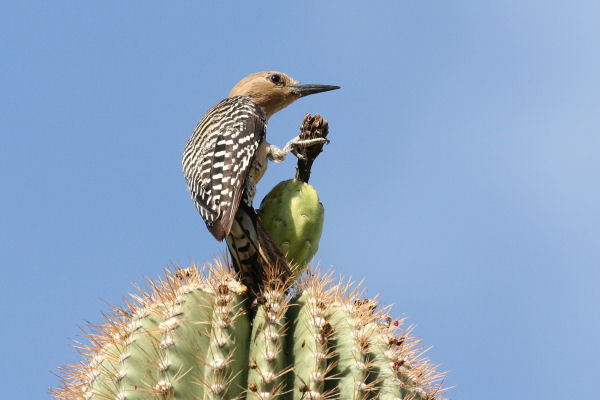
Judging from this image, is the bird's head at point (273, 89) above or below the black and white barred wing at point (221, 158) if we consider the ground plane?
above

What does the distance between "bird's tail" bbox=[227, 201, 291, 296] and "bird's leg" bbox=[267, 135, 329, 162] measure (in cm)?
83

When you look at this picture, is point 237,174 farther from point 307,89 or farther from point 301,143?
point 307,89

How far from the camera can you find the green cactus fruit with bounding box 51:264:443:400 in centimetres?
328

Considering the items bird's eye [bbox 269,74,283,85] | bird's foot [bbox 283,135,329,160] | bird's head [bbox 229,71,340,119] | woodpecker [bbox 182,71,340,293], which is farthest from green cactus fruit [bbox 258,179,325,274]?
bird's eye [bbox 269,74,283,85]

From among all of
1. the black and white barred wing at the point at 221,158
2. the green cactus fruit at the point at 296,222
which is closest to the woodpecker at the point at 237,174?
the black and white barred wing at the point at 221,158

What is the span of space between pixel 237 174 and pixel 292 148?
0.51 meters

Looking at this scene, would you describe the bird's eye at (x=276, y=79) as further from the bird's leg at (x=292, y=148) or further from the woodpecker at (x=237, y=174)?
the bird's leg at (x=292, y=148)

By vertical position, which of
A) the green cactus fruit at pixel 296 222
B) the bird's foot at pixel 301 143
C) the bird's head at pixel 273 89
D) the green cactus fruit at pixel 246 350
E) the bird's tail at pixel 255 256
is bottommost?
the green cactus fruit at pixel 246 350

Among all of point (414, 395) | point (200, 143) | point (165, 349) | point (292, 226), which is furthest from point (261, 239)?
point (200, 143)

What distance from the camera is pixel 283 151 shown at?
5.14 m

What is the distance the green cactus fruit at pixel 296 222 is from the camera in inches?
169

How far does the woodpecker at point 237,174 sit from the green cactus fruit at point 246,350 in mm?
224

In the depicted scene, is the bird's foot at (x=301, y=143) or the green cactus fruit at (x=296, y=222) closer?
the green cactus fruit at (x=296, y=222)

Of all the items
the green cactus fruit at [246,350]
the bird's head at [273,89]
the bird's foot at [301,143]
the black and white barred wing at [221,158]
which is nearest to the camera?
the green cactus fruit at [246,350]
